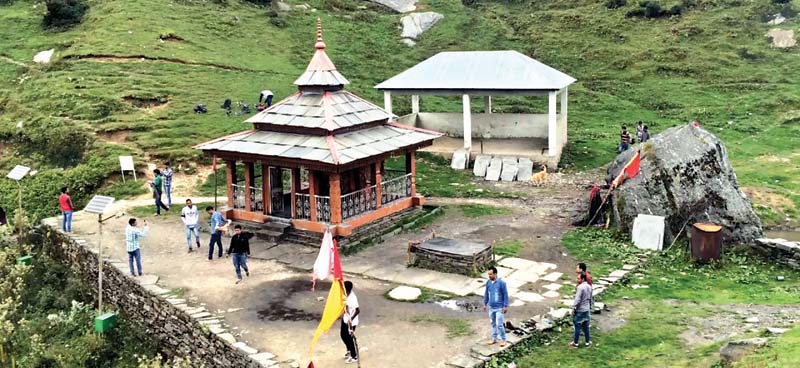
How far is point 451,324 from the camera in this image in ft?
46.3

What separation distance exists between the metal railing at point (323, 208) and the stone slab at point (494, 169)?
9979mm

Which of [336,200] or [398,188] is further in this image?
[398,188]

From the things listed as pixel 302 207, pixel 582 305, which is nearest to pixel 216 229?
pixel 302 207

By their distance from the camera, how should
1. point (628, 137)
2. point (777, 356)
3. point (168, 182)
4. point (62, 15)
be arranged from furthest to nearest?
point (62, 15), point (628, 137), point (168, 182), point (777, 356)

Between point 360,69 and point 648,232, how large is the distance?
27.2m

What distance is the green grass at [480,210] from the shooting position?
2309 centimetres

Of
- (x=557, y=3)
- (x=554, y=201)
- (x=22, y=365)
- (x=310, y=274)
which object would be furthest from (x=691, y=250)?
(x=557, y=3)

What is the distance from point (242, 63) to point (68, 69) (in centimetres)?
885

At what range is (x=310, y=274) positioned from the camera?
17516mm

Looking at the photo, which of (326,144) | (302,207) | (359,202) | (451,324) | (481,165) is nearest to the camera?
(451,324)

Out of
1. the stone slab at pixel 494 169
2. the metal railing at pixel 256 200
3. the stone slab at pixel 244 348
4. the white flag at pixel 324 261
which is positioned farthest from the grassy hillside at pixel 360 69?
the white flag at pixel 324 261

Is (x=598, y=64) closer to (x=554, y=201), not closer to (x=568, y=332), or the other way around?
(x=554, y=201)

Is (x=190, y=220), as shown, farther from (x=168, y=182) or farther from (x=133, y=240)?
(x=168, y=182)

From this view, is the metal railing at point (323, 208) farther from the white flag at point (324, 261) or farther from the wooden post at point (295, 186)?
the white flag at point (324, 261)
